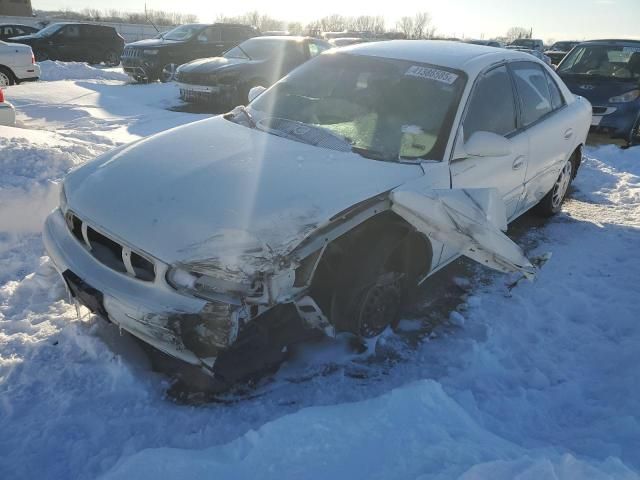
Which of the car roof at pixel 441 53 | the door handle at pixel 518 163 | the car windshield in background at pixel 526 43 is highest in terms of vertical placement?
the car roof at pixel 441 53

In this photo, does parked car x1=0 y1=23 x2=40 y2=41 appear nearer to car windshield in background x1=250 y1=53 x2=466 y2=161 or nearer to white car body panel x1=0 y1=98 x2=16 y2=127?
white car body panel x1=0 y1=98 x2=16 y2=127

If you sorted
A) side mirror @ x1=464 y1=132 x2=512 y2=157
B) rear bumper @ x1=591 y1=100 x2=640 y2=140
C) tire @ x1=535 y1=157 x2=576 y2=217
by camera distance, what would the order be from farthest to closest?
rear bumper @ x1=591 y1=100 x2=640 y2=140
tire @ x1=535 y1=157 x2=576 y2=217
side mirror @ x1=464 y1=132 x2=512 y2=157

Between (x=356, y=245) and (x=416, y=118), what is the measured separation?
1.02m

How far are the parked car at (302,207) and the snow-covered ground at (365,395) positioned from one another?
293 millimetres

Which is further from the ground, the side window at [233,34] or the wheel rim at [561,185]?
the side window at [233,34]

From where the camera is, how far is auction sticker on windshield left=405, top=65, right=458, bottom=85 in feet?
10.6

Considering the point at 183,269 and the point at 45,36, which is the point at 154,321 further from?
the point at 45,36

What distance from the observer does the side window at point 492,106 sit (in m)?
3.20

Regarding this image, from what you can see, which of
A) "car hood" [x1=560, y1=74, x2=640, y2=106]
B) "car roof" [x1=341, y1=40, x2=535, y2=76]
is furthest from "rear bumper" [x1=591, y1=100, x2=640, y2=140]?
"car roof" [x1=341, y1=40, x2=535, y2=76]

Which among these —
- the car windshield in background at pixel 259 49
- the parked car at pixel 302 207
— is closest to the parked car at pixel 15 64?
the car windshield in background at pixel 259 49

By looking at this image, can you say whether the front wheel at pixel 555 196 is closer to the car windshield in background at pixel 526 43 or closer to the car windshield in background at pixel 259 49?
the car windshield in background at pixel 259 49

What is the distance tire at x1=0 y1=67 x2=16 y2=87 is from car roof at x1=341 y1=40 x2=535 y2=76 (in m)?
10.5

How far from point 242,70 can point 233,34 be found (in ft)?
17.0

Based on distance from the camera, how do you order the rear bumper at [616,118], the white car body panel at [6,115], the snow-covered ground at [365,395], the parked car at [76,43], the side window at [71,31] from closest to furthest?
the snow-covered ground at [365,395], the white car body panel at [6,115], the rear bumper at [616,118], the parked car at [76,43], the side window at [71,31]
